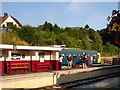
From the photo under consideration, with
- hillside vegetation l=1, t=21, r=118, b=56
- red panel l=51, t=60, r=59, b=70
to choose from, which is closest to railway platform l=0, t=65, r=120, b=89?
red panel l=51, t=60, r=59, b=70

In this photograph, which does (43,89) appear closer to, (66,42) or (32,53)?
(32,53)

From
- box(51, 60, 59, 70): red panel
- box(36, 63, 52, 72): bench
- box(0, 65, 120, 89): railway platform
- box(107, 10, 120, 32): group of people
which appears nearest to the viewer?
box(107, 10, 120, 32): group of people

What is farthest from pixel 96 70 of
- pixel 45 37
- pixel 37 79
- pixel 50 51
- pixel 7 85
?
pixel 45 37

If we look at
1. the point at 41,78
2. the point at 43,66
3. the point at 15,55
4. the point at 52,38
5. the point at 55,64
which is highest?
the point at 52,38

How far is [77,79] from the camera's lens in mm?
24672

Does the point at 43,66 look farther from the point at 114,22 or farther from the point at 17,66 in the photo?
the point at 114,22

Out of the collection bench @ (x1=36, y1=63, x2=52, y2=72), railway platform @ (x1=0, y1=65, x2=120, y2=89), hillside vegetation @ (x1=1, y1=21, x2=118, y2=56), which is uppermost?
hillside vegetation @ (x1=1, y1=21, x2=118, y2=56)

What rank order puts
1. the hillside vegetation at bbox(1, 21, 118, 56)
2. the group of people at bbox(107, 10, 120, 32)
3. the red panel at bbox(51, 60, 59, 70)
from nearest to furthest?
the group of people at bbox(107, 10, 120, 32)
the red panel at bbox(51, 60, 59, 70)
the hillside vegetation at bbox(1, 21, 118, 56)

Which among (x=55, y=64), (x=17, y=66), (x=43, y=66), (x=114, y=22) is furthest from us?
(x=55, y=64)

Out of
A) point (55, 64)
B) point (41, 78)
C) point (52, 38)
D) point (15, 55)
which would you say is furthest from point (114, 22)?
point (52, 38)

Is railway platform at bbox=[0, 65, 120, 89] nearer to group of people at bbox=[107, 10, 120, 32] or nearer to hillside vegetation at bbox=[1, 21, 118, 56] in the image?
group of people at bbox=[107, 10, 120, 32]

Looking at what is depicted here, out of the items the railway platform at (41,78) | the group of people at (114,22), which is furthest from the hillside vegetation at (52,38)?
the group of people at (114,22)

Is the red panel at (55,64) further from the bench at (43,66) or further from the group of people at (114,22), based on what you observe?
the group of people at (114,22)

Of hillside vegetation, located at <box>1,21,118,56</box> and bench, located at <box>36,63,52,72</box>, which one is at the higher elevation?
hillside vegetation, located at <box>1,21,118,56</box>
